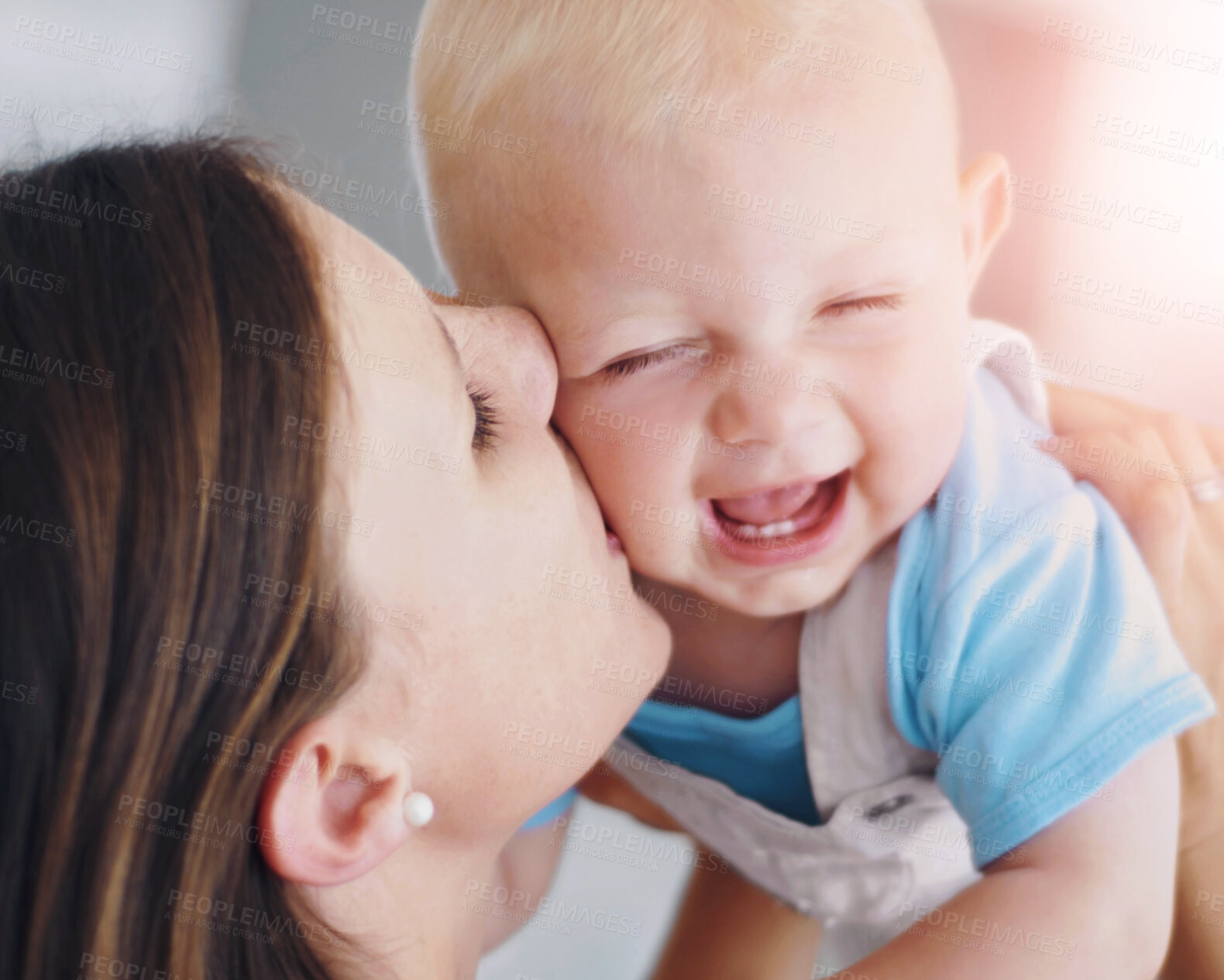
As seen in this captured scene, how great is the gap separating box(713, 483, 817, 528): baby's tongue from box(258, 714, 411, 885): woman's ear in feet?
0.72

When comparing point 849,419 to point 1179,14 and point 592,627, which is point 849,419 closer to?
point 592,627

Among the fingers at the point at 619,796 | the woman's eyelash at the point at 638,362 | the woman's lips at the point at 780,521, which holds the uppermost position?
the woman's eyelash at the point at 638,362

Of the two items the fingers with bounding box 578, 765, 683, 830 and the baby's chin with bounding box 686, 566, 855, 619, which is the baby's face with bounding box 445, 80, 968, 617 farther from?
the fingers with bounding box 578, 765, 683, 830

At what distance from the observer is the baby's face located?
0.50 m

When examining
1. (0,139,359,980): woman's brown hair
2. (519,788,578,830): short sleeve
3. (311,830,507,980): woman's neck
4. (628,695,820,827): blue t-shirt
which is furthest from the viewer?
(519,788,578,830): short sleeve

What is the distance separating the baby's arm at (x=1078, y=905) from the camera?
1.71ft

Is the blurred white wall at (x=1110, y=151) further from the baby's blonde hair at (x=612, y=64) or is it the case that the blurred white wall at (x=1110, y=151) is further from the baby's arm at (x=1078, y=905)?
the baby's arm at (x=1078, y=905)

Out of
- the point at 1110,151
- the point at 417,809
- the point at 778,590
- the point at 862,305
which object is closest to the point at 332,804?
the point at 417,809

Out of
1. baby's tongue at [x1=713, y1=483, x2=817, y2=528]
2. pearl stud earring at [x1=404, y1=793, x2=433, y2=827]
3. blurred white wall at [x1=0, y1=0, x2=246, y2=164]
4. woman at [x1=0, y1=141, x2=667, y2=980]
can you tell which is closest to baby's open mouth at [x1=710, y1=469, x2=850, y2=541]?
baby's tongue at [x1=713, y1=483, x2=817, y2=528]

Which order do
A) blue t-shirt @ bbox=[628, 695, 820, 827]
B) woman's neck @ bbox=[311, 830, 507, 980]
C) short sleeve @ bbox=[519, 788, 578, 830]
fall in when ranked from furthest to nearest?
short sleeve @ bbox=[519, 788, 578, 830] → blue t-shirt @ bbox=[628, 695, 820, 827] → woman's neck @ bbox=[311, 830, 507, 980]

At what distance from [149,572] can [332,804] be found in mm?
142

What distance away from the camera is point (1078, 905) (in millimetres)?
522

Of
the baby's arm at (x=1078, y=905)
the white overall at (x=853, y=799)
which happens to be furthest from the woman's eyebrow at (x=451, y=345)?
the baby's arm at (x=1078, y=905)

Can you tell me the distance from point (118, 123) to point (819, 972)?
0.79 metres
